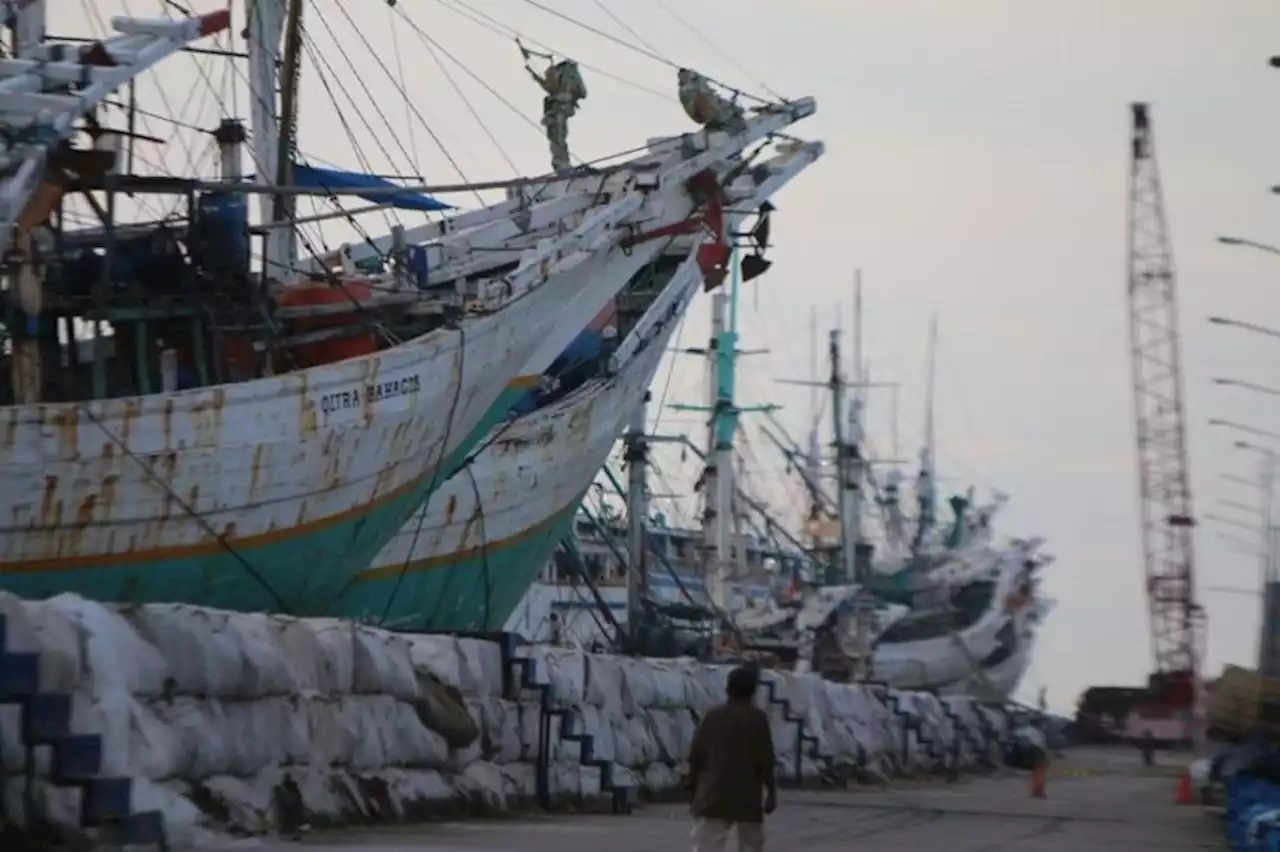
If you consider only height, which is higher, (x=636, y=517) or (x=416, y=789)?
(x=636, y=517)

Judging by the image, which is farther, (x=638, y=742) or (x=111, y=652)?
(x=638, y=742)

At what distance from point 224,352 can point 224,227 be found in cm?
186

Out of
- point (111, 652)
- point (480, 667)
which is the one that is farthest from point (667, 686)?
point (111, 652)

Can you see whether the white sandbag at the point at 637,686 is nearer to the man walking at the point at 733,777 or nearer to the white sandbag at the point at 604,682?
the white sandbag at the point at 604,682

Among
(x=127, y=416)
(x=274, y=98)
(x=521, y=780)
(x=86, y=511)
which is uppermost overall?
(x=274, y=98)

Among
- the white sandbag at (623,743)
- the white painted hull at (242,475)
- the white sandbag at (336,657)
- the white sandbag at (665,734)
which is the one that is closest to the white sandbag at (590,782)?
the white sandbag at (623,743)

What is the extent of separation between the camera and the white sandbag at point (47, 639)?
15961mm

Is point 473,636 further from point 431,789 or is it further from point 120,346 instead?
point 120,346

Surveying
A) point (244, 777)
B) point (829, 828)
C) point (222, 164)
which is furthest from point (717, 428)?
point (244, 777)

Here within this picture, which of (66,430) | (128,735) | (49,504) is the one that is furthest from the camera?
(49,504)

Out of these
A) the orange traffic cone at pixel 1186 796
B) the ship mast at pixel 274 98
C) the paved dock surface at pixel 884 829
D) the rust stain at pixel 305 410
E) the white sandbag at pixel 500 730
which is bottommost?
the paved dock surface at pixel 884 829

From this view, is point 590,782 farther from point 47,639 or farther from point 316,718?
point 47,639

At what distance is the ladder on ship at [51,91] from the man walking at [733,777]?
13625mm

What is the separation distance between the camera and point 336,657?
68.9 feet
